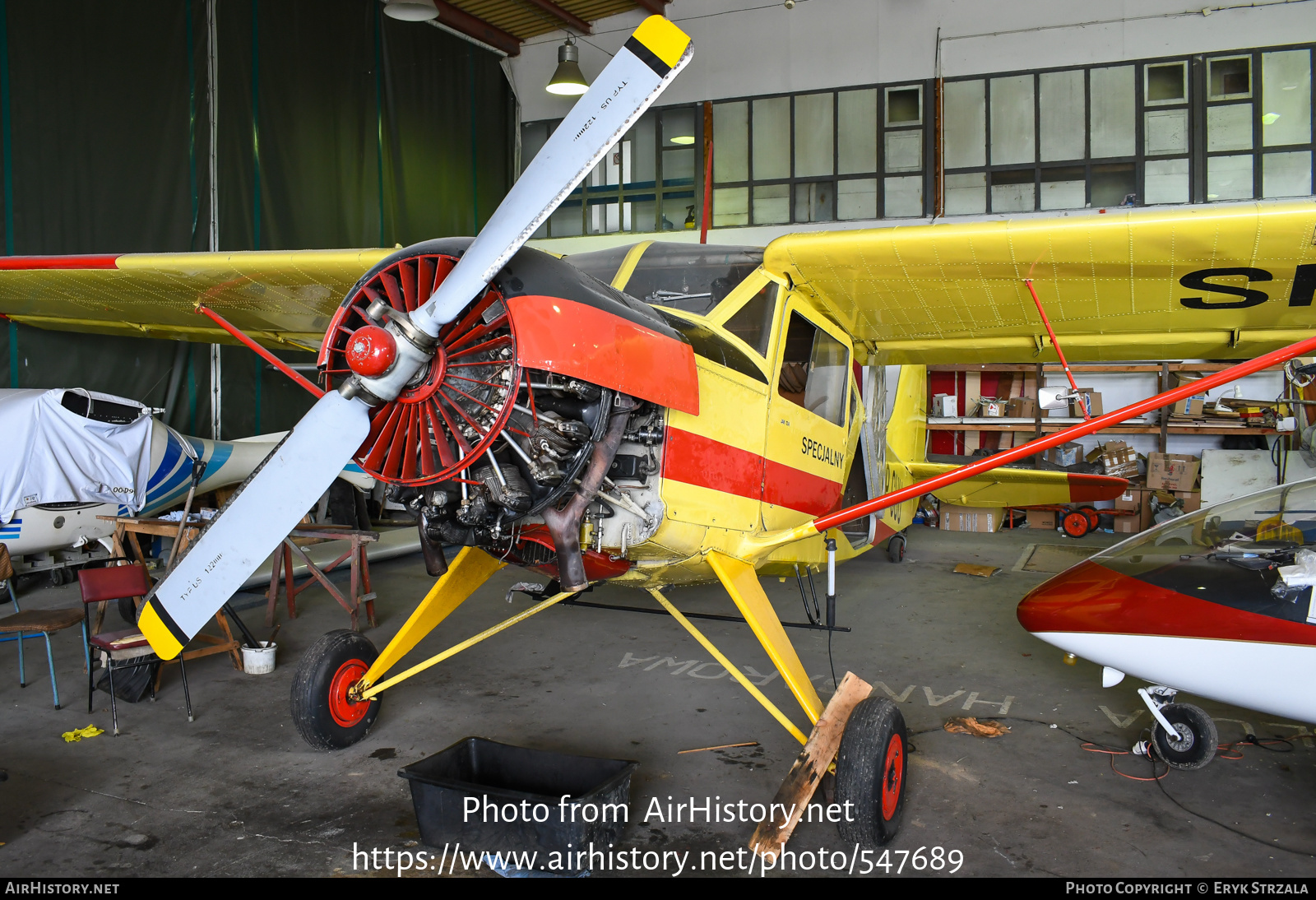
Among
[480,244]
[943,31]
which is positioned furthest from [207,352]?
[943,31]

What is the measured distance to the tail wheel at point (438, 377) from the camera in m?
2.73

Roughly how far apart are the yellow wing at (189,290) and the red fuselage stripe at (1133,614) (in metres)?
3.88

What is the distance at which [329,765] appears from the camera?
3639mm

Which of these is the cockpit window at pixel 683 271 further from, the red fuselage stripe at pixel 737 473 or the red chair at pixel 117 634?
the red chair at pixel 117 634

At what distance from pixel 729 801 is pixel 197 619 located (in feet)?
6.94

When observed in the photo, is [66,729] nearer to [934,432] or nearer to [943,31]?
[934,432]

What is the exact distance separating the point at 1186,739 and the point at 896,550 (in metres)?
5.37

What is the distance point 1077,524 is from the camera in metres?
10.6

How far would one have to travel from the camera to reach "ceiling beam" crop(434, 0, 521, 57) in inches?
548

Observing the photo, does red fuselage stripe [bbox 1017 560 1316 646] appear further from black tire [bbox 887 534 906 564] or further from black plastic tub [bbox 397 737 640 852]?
black tire [bbox 887 534 906 564]

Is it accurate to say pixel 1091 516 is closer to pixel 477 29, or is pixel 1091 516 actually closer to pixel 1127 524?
pixel 1127 524

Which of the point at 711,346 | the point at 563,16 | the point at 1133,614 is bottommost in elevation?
the point at 1133,614

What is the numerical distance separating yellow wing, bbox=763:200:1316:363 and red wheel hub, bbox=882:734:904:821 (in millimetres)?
2139

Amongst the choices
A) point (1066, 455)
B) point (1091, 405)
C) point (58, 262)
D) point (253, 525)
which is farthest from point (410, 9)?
point (1066, 455)
